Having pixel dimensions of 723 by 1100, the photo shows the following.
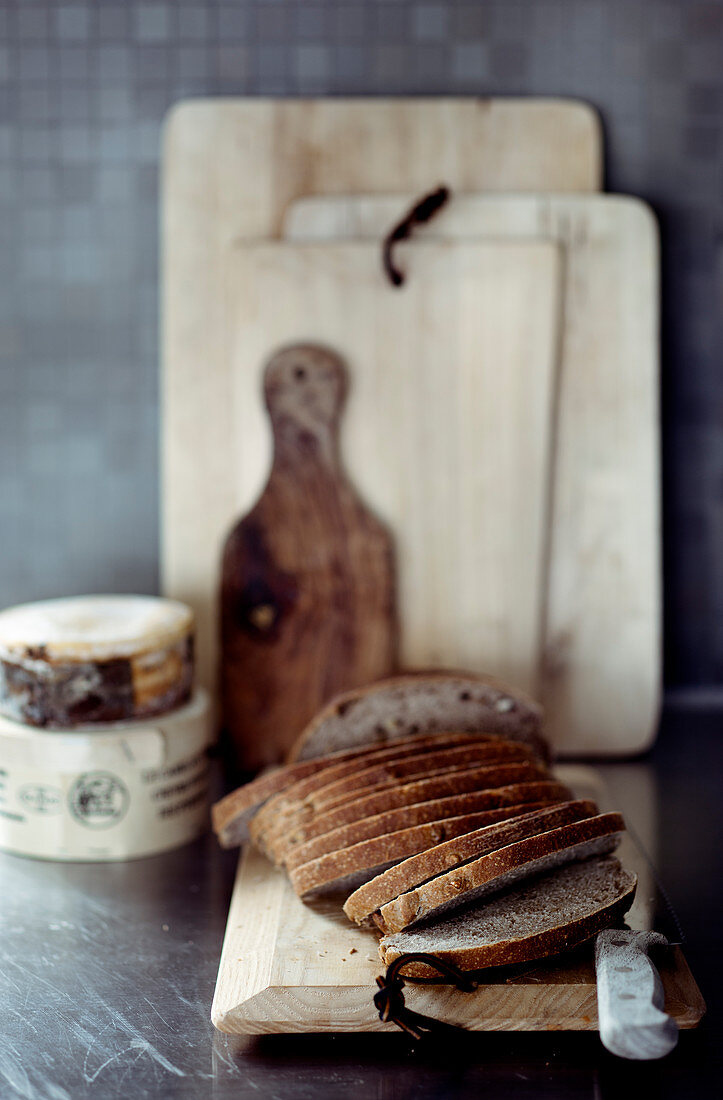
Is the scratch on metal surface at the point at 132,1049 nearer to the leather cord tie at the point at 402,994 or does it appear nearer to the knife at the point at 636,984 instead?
the leather cord tie at the point at 402,994

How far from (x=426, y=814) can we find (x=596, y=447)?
601mm

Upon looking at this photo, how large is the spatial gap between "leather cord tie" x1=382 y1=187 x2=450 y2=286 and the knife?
750 mm

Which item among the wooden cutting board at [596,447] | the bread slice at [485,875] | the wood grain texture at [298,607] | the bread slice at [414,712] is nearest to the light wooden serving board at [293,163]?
the wooden cutting board at [596,447]

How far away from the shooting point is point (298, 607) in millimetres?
1246

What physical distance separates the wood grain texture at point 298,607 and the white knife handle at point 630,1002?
0.55m

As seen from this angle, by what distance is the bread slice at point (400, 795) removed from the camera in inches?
33.7

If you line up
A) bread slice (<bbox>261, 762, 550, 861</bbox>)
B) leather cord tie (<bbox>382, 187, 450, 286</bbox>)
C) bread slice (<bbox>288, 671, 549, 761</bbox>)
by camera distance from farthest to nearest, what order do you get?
leather cord tie (<bbox>382, 187, 450, 286</bbox>) → bread slice (<bbox>288, 671, 549, 761</bbox>) → bread slice (<bbox>261, 762, 550, 861</bbox>)

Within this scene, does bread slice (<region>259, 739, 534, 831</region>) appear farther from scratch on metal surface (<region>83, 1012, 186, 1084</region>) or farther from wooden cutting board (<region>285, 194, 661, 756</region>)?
wooden cutting board (<region>285, 194, 661, 756</region>)

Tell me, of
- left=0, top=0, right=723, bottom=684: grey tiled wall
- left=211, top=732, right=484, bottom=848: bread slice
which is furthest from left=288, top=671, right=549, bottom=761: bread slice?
left=0, top=0, right=723, bottom=684: grey tiled wall

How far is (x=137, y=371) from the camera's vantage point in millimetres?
1320

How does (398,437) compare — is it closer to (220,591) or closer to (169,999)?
(220,591)

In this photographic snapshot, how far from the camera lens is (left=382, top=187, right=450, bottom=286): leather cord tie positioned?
3.91 ft

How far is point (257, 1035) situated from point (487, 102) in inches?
42.2

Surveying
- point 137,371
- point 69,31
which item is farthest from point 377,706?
point 69,31
